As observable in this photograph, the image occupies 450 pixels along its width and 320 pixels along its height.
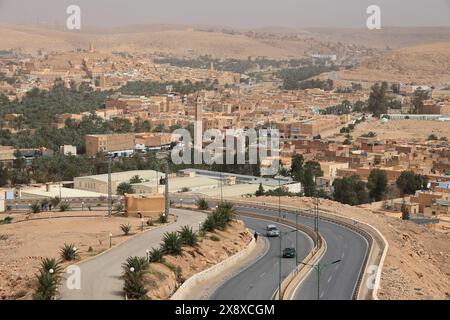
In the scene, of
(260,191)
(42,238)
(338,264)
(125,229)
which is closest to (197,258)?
(125,229)

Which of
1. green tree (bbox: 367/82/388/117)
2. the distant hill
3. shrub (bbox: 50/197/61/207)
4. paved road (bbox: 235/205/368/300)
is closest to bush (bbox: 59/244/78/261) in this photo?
paved road (bbox: 235/205/368/300)

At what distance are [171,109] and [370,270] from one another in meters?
47.2

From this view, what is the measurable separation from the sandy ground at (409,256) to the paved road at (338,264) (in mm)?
470

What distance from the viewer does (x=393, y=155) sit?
122ft

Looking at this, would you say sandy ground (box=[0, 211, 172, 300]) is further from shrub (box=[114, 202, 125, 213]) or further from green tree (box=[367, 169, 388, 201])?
green tree (box=[367, 169, 388, 201])

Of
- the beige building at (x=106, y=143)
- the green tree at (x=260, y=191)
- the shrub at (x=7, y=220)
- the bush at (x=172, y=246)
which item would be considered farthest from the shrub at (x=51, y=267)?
the beige building at (x=106, y=143)

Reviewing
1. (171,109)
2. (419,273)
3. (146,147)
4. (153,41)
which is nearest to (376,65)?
(171,109)

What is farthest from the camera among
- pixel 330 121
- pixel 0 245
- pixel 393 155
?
pixel 330 121

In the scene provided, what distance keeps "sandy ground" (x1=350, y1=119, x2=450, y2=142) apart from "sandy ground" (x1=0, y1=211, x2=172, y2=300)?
3018 cm

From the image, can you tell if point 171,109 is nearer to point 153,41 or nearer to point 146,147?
point 146,147

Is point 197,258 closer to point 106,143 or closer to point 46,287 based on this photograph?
point 46,287

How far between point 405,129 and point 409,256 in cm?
3609

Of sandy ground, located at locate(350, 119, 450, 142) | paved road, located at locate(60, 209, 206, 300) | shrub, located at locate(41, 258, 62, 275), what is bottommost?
sandy ground, located at locate(350, 119, 450, 142)

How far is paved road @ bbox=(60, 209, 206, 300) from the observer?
36.1 ft
